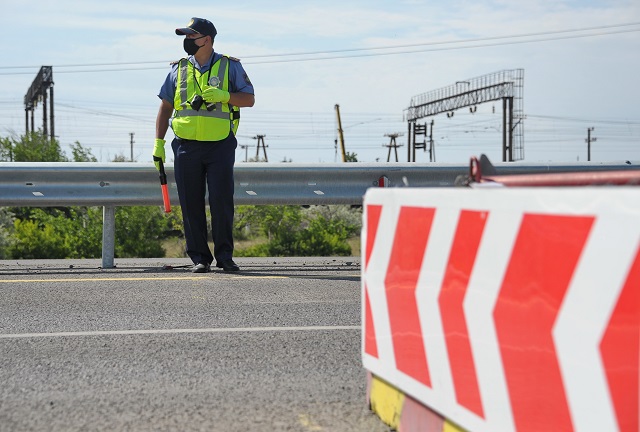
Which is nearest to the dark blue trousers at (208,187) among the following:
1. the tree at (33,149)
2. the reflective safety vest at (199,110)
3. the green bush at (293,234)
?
the reflective safety vest at (199,110)

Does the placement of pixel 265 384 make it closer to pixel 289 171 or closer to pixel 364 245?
pixel 364 245

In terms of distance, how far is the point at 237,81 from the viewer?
8.87m

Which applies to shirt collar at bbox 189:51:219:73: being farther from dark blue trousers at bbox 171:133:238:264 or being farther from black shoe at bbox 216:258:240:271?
black shoe at bbox 216:258:240:271

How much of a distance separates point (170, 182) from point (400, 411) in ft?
21.8

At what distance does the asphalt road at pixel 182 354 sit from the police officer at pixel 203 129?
71 centimetres

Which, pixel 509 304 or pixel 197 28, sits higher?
pixel 197 28

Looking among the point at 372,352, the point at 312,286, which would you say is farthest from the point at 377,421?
the point at 312,286

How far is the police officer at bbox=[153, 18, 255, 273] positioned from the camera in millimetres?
8773

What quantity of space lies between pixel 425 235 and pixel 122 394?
63.2 inches

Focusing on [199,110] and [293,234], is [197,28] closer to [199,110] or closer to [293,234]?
[199,110]

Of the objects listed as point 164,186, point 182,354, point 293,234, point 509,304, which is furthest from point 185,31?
point 293,234

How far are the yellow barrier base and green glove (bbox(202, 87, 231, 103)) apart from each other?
205 inches

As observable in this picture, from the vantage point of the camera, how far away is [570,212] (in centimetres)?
234

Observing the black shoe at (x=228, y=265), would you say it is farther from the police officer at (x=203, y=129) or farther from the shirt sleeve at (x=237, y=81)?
the shirt sleeve at (x=237, y=81)
